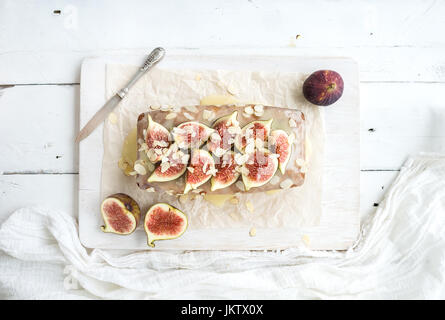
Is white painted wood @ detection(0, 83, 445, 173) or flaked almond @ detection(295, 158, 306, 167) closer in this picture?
flaked almond @ detection(295, 158, 306, 167)

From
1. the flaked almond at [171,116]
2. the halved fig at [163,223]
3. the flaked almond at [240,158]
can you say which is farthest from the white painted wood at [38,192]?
the flaked almond at [240,158]

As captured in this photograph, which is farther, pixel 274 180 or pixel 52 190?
pixel 52 190

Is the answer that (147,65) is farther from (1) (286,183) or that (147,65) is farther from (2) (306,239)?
(2) (306,239)

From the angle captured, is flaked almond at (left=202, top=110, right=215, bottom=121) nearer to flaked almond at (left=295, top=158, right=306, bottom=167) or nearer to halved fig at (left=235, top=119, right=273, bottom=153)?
halved fig at (left=235, top=119, right=273, bottom=153)

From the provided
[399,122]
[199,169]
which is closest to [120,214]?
[199,169]

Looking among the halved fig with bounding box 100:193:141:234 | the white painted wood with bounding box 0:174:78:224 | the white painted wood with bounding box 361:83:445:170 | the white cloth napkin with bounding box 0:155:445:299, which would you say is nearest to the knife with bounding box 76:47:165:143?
the white painted wood with bounding box 0:174:78:224
